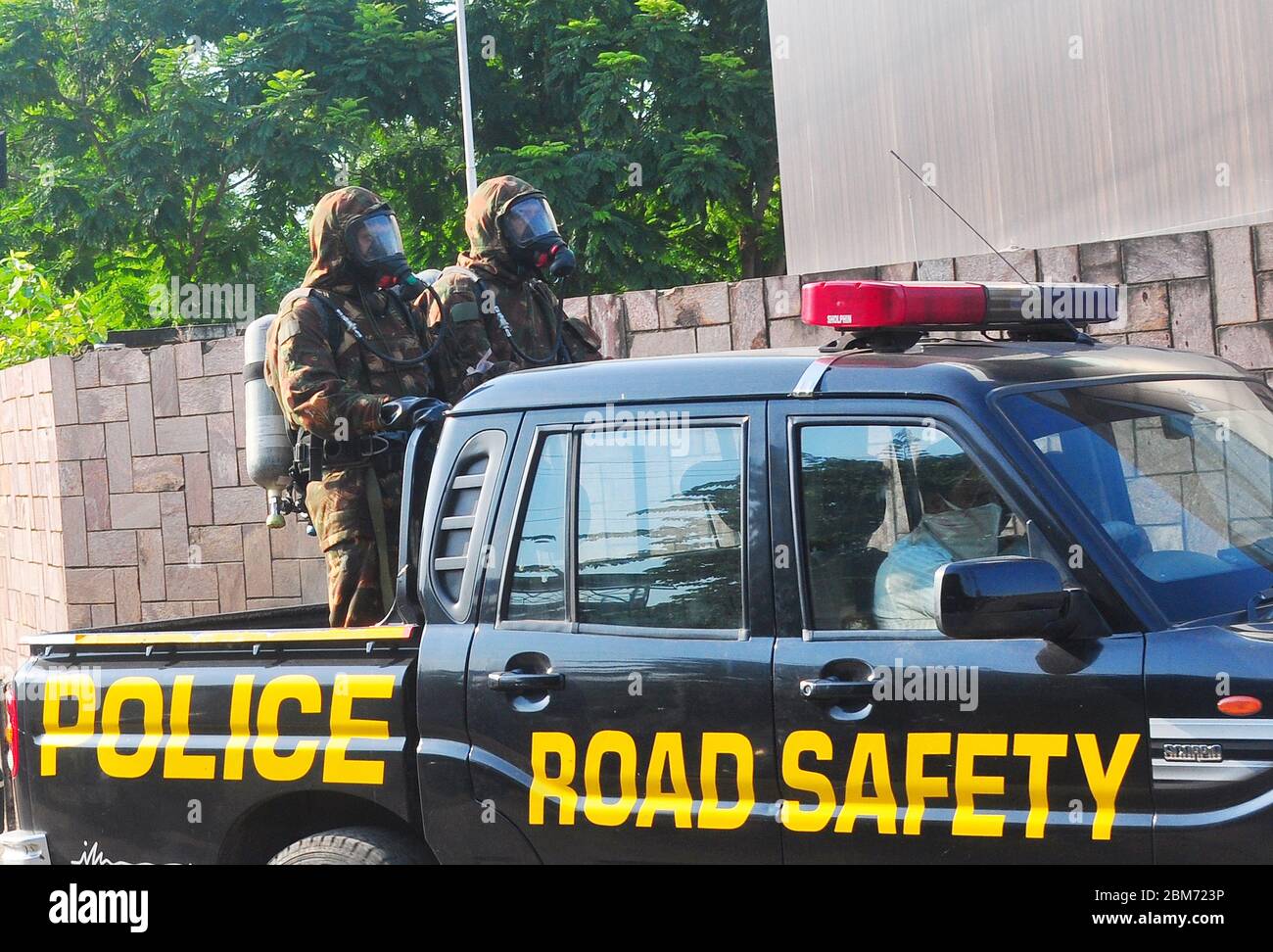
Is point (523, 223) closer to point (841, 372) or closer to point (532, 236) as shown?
point (532, 236)

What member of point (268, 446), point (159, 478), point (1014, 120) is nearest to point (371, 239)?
point (268, 446)

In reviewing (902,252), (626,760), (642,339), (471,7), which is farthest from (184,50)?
(626,760)

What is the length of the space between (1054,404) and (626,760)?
45.6 inches

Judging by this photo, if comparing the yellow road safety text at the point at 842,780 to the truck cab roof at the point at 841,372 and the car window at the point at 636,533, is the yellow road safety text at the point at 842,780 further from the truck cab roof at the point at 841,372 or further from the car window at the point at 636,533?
the truck cab roof at the point at 841,372

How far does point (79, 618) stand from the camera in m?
10.7

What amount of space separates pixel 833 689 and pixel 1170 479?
0.81 m

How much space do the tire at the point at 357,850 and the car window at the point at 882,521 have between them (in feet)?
3.86

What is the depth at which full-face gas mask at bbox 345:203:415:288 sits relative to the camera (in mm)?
5906

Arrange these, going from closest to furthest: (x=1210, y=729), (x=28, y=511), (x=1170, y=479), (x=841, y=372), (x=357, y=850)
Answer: (x=1210, y=729), (x=1170, y=479), (x=841, y=372), (x=357, y=850), (x=28, y=511)

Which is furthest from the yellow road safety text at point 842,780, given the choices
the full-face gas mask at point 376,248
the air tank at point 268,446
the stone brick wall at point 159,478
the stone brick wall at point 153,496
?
the stone brick wall at point 153,496

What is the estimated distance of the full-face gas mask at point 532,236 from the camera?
6547 millimetres

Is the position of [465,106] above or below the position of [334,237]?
above

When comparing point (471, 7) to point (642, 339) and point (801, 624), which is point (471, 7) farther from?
point (801, 624)

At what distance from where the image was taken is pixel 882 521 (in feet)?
10.5
